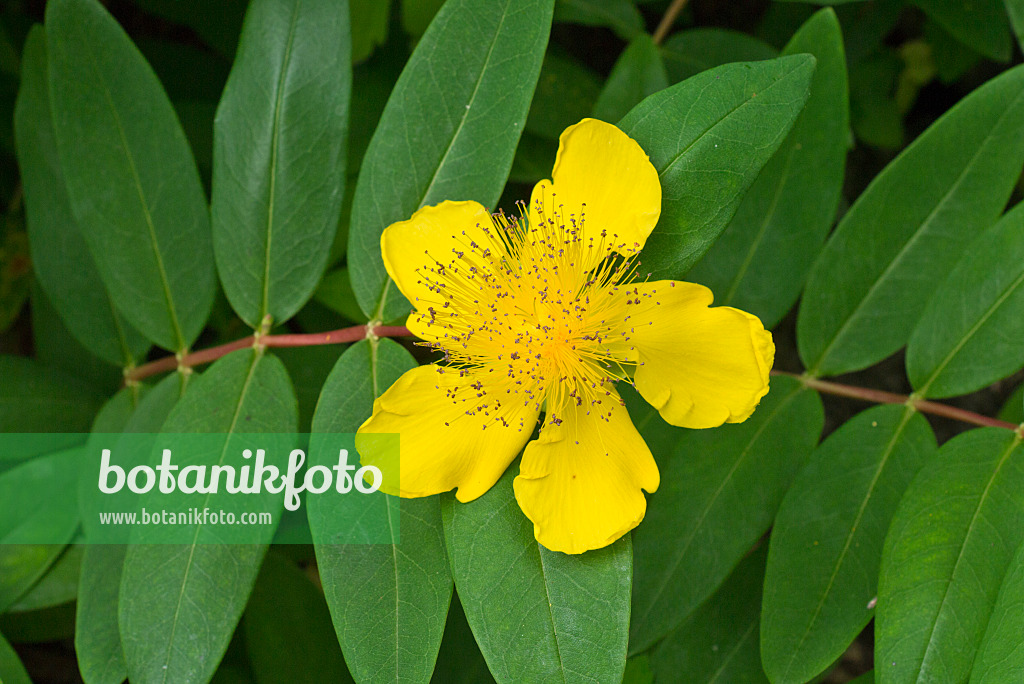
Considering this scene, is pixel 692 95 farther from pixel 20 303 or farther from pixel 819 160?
pixel 20 303

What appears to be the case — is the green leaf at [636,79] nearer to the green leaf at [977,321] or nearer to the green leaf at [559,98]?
the green leaf at [559,98]

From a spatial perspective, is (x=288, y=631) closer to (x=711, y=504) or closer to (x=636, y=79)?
(x=711, y=504)

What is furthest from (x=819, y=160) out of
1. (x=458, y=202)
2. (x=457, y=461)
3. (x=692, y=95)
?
(x=457, y=461)

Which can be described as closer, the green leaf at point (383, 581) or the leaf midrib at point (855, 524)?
the green leaf at point (383, 581)

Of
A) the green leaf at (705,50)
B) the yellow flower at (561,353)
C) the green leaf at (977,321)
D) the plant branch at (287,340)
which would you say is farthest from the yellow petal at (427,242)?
the green leaf at (705,50)

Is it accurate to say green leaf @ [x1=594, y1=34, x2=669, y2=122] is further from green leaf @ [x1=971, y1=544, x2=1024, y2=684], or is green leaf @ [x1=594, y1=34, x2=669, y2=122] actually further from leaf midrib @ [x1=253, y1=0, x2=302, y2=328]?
green leaf @ [x1=971, y1=544, x2=1024, y2=684]

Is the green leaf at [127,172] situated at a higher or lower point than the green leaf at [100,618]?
higher

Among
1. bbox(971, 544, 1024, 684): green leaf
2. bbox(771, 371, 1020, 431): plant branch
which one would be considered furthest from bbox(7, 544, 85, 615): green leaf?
bbox(971, 544, 1024, 684): green leaf
